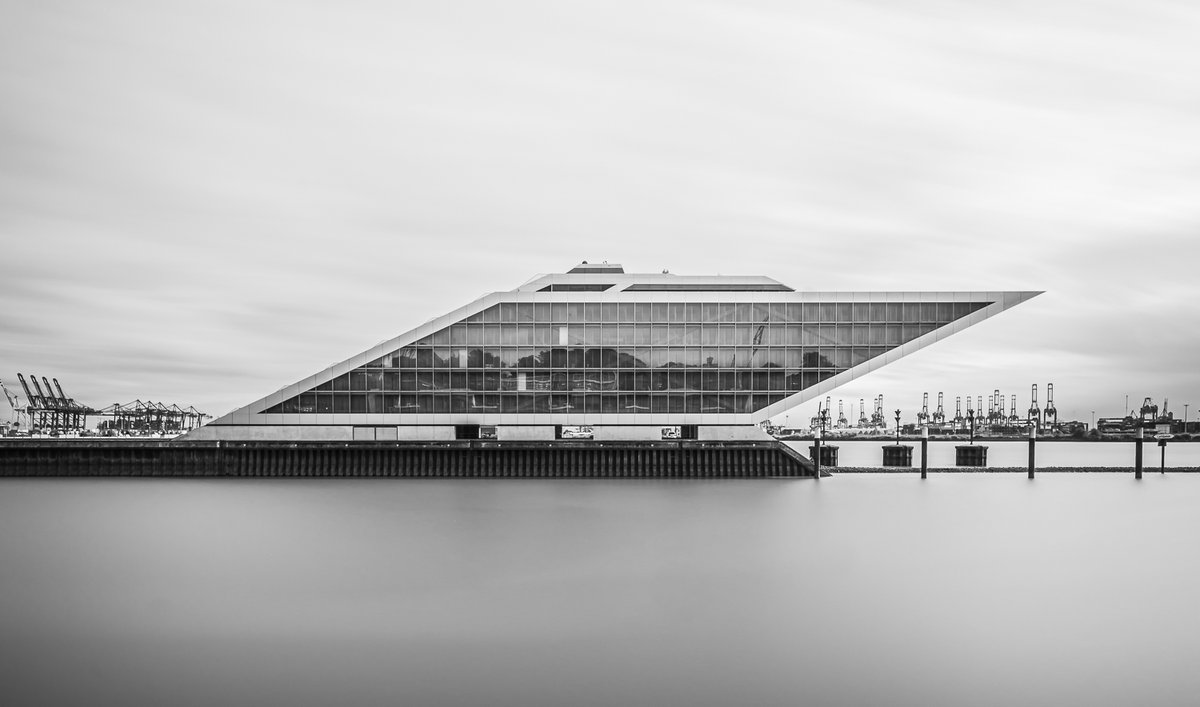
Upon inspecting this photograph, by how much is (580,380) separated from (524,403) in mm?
3636

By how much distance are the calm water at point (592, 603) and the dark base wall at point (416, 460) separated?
971 cm

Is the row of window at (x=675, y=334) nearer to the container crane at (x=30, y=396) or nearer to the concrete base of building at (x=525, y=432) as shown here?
the concrete base of building at (x=525, y=432)

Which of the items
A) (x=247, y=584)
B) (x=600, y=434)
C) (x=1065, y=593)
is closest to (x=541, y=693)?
(x=247, y=584)

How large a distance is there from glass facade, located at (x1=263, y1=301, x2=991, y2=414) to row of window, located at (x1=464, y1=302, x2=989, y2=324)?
0.19 feet

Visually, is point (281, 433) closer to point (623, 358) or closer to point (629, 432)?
point (629, 432)

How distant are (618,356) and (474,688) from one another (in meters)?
38.5

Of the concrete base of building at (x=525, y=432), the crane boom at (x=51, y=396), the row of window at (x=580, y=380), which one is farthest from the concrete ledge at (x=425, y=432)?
the crane boom at (x=51, y=396)

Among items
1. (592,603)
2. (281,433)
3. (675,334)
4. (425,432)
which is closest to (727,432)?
(675,334)

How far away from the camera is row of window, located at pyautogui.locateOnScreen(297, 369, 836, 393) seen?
168 feet

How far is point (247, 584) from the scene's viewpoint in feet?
70.8

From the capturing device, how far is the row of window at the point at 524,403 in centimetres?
5134

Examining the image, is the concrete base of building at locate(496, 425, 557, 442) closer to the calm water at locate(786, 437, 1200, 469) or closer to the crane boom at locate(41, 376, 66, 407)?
the calm water at locate(786, 437, 1200, 469)

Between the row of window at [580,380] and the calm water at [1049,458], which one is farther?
the calm water at [1049,458]

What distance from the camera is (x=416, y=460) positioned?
161 feet
